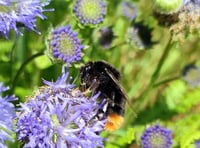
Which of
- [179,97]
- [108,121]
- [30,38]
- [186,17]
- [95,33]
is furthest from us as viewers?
[179,97]

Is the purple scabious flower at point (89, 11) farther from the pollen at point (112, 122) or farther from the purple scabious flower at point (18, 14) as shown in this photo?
the pollen at point (112, 122)

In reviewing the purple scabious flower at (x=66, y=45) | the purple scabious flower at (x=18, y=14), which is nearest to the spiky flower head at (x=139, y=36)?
the purple scabious flower at (x=66, y=45)

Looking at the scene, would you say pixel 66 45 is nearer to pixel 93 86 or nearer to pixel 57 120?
pixel 93 86

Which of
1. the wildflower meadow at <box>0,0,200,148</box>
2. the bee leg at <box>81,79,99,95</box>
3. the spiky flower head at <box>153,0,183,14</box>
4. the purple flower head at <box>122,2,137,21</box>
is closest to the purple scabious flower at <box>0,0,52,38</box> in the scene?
the wildflower meadow at <box>0,0,200,148</box>

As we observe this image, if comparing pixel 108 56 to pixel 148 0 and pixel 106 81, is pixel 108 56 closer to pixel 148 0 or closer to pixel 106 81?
pixel 148 0

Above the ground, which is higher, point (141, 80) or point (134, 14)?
point (134, 14)

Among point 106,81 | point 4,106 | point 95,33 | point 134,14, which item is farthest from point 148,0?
point 4,106
